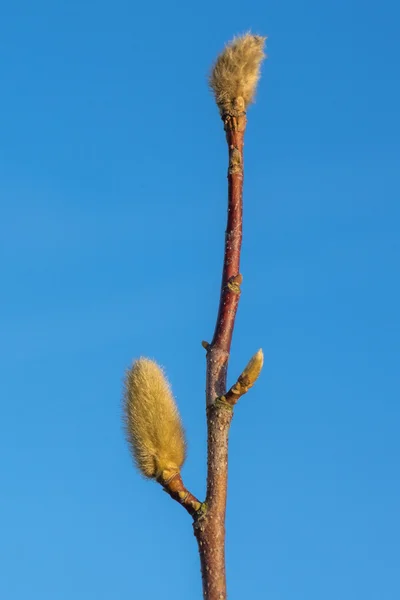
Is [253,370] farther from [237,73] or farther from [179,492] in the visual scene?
[237,73]

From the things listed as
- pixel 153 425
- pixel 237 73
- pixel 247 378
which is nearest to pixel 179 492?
pixel 153 425

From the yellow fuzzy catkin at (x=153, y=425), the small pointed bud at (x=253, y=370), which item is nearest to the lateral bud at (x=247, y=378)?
the small pointed bud at (x=253, y=370)

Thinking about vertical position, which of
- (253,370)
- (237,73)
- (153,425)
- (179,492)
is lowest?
(179,492)

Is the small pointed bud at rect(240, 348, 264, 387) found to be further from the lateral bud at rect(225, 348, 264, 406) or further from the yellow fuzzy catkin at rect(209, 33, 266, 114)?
the yellow fuzzy catkin at rect(209, 33, 266, 114)

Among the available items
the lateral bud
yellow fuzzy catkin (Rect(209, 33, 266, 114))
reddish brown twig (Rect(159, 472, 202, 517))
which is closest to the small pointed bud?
the lateral bud

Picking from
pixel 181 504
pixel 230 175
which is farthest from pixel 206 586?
pixel 230 175

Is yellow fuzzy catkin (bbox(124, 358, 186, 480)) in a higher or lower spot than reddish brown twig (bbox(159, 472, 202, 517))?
higher
